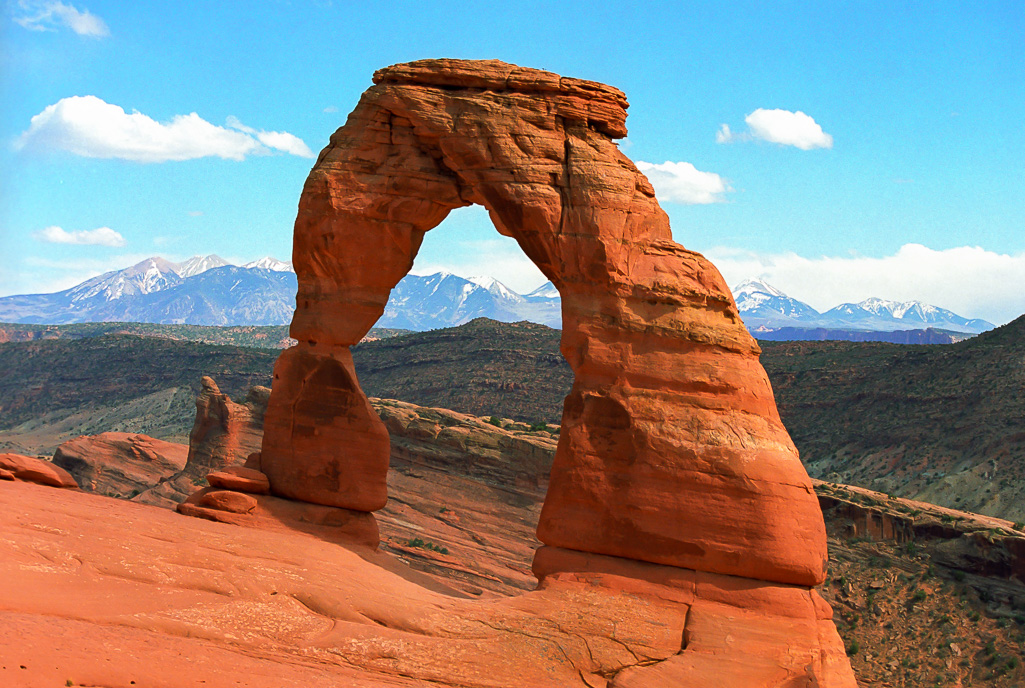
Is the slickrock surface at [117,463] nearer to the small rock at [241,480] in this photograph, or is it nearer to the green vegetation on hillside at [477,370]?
the small rock at [241,480]

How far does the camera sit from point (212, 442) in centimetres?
3822

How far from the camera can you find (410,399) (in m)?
63.2

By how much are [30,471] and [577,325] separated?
38.9ft

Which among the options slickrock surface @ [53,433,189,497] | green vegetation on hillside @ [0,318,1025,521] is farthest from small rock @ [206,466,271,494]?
green vegetation on hillside @ [0,318,1025,521]

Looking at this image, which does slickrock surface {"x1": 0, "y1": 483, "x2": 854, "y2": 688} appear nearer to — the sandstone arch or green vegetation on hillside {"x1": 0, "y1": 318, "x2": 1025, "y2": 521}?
the sandstone arch

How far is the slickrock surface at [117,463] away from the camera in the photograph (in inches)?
1560

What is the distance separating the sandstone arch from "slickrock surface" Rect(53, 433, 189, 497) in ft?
74.9

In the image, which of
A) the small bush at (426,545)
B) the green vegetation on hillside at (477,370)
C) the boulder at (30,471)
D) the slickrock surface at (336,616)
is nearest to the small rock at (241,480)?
the slickrock surface at (336,616)

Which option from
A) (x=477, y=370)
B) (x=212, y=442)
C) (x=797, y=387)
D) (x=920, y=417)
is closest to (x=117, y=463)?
(x=212, y=442)

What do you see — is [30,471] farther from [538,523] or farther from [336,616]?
[538,523]

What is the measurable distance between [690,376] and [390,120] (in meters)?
8.50

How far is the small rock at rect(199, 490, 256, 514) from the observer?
60.6 feet

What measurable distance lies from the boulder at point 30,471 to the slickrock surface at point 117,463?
20.4 m

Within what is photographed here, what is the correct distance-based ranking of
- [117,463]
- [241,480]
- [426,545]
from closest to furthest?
[241,480], [426,545], [117,463]
